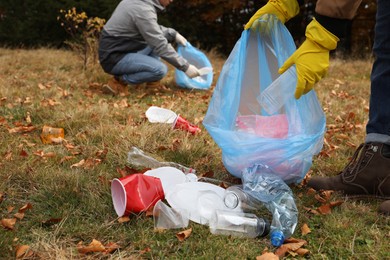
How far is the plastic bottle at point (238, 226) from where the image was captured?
1.54m

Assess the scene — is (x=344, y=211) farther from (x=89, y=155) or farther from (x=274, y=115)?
(x=89, y=155)

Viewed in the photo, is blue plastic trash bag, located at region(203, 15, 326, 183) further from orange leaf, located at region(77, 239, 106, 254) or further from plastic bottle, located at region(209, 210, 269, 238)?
orange leaf, located at region(77, 239, 106, 254)

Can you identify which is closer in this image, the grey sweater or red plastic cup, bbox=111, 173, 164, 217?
red plastic cup, bbox=111, 173, 164, 217

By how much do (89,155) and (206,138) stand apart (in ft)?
2.27

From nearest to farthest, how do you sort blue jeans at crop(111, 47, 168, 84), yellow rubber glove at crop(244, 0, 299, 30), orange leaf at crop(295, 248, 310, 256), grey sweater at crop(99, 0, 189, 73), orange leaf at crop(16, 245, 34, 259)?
orange leaf at crop(16, 245, 34, 259) → orange leaf at crop(295, 248, 310, 256) → yellow rubber glove at crop(244, 0, 299, 30) → grey sweater at crop(99, 0, 189, 73) → blue jeans at crop(111, 47, 168, 84)

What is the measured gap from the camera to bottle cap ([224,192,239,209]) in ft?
5.45

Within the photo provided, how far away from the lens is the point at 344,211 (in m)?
1.73

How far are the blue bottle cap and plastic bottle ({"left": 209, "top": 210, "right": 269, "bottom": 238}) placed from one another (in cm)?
7

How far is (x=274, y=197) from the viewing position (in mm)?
1720

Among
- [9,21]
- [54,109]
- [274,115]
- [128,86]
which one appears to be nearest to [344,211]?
[274,115]

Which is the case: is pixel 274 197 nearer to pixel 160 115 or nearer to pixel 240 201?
pixel 240 201

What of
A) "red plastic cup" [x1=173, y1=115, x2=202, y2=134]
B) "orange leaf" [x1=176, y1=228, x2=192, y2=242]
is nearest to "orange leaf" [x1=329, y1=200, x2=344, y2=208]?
"orange leaf" [x1=176, y1=228, x2=192, y2=242]

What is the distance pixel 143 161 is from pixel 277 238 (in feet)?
2.96

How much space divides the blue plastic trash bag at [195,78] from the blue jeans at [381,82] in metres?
2.67
